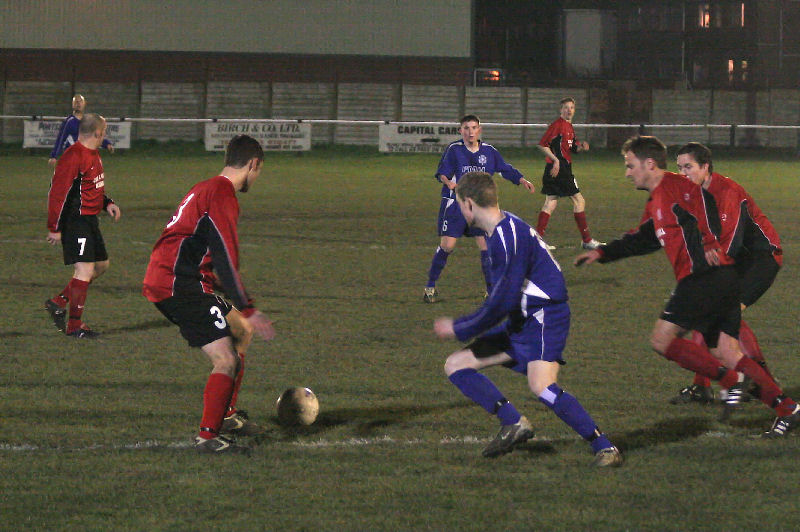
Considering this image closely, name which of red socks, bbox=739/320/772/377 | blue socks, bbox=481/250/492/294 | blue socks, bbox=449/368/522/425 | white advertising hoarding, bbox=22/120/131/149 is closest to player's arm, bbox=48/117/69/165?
blue socks, bbox=481/250/492/294

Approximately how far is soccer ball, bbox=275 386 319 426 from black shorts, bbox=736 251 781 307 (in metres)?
2.87

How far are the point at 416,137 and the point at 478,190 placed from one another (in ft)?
102

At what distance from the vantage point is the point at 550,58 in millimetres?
67750

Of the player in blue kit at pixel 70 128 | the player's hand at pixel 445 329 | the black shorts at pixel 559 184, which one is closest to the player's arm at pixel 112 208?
the player's hand at pixel 445 329

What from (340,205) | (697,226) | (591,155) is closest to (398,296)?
(697,226)

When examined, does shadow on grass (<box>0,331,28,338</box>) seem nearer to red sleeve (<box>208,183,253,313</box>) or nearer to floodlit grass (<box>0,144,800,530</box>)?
floodlit grass (<box>0,144,800,530</box>)

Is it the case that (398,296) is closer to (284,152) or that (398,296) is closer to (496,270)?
(496,270)

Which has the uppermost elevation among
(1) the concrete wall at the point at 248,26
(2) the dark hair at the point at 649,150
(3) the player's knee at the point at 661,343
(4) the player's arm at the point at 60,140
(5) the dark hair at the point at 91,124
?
(1) the concrete wall at the point at 248,26

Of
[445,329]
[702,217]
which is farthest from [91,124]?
[702,217]

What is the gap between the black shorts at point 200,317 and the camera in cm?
612

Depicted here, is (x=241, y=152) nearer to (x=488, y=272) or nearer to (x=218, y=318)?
(x=218, y=318)

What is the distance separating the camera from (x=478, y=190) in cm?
580

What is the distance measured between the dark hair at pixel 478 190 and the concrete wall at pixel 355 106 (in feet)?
115

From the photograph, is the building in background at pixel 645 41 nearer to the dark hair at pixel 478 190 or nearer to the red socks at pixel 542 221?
the red socks at pixel 542 221
